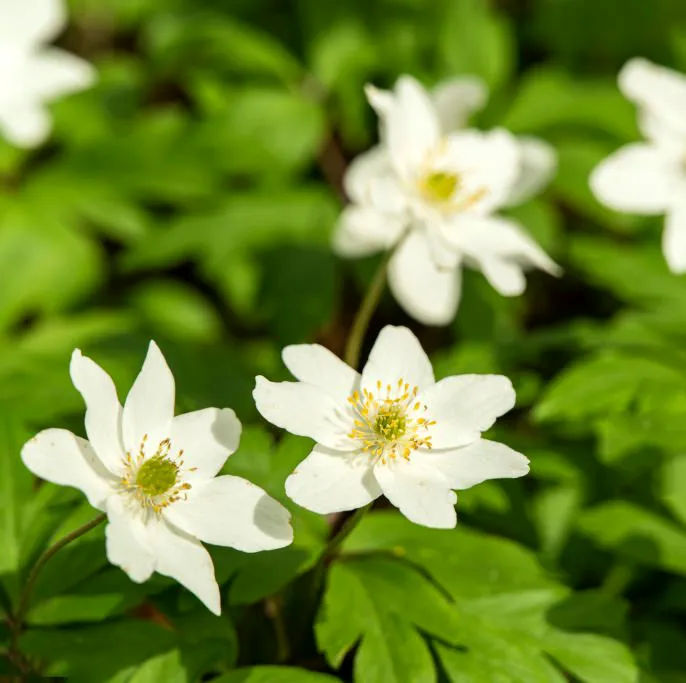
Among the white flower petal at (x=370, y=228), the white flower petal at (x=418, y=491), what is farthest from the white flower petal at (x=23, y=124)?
the white flower petal at (x=418, y=491)

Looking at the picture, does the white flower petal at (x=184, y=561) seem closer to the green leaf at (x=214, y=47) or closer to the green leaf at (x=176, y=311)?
the green leaf at (x=176, y=311)

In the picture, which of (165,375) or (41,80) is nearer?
(165,375)

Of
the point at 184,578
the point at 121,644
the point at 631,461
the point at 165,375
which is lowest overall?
the point at 121,644

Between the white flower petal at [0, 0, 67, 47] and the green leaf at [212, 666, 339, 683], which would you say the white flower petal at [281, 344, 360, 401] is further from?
the white flower petal at [0, 0, 67, 47]

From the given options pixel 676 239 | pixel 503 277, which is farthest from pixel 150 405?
pixel 676 239

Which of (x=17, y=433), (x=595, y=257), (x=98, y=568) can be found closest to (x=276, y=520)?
(x=98, y=568)

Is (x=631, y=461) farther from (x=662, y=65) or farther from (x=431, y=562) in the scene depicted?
(x=662, y=65)

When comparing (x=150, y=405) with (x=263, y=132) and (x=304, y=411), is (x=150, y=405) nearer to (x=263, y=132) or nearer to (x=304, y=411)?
(x=304, y=411)
